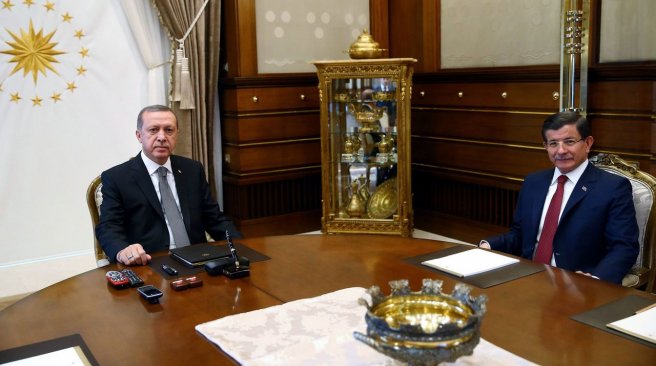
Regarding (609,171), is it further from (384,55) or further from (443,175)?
(384,55)

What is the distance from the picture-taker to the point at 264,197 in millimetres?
5105

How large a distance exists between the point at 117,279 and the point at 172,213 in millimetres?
739

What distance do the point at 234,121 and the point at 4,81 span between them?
1.57 m

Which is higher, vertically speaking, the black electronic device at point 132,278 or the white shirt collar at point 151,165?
the white shirt collar at point 151,165

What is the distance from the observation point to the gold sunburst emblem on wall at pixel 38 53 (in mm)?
4184

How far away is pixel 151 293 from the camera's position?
1.76 metres

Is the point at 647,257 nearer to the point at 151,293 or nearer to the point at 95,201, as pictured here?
the point at 151,293

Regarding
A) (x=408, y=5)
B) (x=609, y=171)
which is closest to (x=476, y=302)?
(x=609, y=171)

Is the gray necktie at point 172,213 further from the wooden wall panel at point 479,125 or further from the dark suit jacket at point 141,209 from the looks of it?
the wooden wall panel at point 479,125

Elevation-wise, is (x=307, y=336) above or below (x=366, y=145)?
below

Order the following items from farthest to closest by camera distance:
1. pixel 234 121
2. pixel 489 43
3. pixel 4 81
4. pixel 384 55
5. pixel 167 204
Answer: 1. pixel 384 55
2. pixel 234 121
3. pixel 489 43
4. pixel 4 81
5. pixel 167 204

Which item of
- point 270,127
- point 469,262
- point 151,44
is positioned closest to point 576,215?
point 469,262

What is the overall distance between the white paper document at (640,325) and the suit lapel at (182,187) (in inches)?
67.4

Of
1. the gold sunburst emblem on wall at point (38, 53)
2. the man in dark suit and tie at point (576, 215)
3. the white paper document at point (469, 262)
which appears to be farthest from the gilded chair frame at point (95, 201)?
the gold sunburst emblem on wall at point (38, 53)
